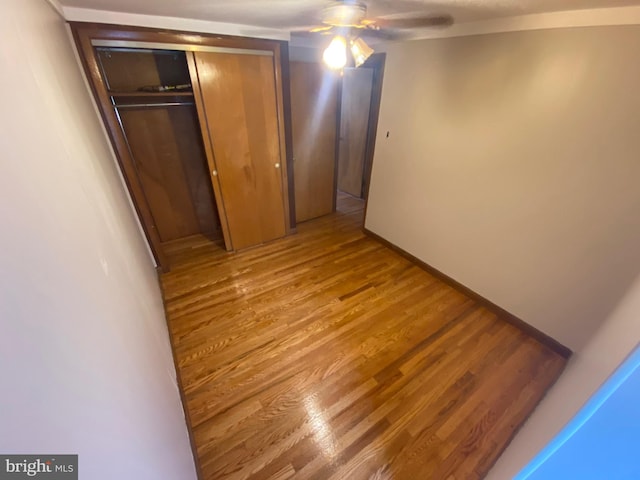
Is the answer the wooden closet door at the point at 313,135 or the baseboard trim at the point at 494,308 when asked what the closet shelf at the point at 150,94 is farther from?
the baseboard trim at the point at 494,308

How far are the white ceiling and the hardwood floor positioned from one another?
6.62 feet

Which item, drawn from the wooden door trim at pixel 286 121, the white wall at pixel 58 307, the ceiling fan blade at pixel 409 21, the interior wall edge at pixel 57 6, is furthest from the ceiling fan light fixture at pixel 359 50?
the interior wall edge at pixel 57 6

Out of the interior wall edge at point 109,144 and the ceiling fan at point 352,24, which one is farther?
the interior wall edge at point 109,144

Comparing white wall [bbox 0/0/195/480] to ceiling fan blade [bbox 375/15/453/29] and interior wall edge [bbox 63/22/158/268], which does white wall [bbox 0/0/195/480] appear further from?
ceiling fan blade [bbox 375/15/453/29]

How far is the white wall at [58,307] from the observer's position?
346 mm

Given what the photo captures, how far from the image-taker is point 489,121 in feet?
5.97

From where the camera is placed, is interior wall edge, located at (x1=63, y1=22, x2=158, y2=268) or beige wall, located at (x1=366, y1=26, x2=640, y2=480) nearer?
beige wall, located at (x1=366, y1=26, x2=640, y2=480)

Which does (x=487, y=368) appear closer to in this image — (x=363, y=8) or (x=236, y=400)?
(x=236, y=400)

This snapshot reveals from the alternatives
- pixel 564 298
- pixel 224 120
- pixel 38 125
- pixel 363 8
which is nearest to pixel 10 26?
pixel 38 125

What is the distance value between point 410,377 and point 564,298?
3.97 feet

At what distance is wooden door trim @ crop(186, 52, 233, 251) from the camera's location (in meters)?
2.01

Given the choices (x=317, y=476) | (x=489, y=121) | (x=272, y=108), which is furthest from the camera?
(x=272, y=108)

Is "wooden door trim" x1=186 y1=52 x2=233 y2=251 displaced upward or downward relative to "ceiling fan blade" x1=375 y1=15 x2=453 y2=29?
downward

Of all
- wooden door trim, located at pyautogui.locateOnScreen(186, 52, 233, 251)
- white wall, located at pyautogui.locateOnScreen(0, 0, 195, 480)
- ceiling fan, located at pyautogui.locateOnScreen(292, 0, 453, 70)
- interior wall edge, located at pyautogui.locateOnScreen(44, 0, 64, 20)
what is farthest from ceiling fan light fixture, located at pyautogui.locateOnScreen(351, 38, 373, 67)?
interior wall edge, located at pyautogui.locateOnScreen(44, 0, 64, 20)
